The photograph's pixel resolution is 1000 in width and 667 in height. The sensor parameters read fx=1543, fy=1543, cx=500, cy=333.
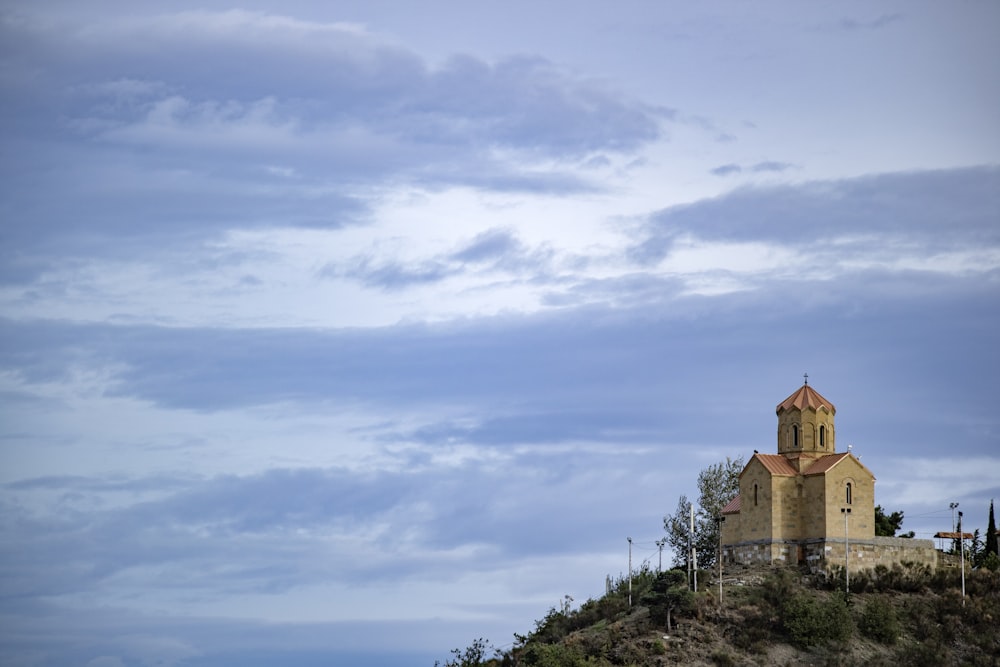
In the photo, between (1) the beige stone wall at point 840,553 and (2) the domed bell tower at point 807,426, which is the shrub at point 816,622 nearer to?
(1) the beige stone wall at point 840,553

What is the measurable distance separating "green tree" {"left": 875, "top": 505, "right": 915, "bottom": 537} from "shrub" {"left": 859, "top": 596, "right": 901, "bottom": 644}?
19.7 meters

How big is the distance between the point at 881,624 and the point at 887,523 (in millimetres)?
24921

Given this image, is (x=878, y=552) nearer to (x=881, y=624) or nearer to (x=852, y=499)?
(x=852, y=499)

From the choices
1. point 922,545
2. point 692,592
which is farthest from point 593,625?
point 922,545

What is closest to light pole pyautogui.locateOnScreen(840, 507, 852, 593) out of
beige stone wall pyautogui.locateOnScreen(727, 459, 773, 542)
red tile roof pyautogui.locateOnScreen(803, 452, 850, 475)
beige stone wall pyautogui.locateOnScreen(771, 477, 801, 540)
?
red tile roof pyautogui.locateOnScreen(803, 452, 850, 475)

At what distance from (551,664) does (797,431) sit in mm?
22686

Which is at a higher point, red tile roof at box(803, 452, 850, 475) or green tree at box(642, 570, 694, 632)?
red tile roof at box(803, 452, 850, 475)

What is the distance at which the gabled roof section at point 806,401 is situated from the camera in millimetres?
97188

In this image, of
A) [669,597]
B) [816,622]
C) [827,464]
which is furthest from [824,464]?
[669,597]

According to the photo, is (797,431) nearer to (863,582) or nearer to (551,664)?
(863,582)

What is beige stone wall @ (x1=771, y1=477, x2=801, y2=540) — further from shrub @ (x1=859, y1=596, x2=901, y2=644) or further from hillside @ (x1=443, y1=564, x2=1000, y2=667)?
shrub @ (x1=859, y1=596, x2=901, y2=644)

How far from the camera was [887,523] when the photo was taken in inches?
4387

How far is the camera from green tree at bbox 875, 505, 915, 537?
357 feet

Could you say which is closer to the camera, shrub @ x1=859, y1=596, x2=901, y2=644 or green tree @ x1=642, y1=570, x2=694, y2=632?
Result: shrub @ x1=859, y1=596, x2=901, y2=644
